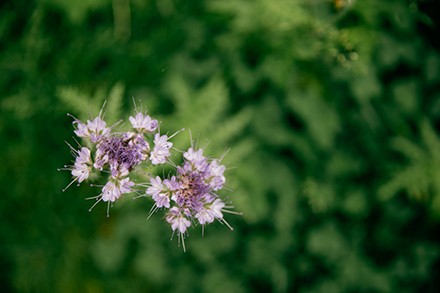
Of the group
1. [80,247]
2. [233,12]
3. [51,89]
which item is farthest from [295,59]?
[80,247]

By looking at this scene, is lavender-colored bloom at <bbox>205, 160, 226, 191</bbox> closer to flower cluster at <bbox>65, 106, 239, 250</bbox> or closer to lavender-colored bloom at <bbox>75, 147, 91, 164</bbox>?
flower cluster at <bbox>65, 106, 239, 250</bbox>

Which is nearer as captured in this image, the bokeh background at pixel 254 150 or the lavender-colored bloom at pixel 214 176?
the lavender-colored bloom at pixel 214 176

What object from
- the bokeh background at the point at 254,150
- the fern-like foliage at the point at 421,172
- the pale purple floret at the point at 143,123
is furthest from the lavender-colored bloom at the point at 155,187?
the fern-like foliage at the point at 421,172

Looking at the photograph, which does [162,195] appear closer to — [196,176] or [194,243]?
[196,176]

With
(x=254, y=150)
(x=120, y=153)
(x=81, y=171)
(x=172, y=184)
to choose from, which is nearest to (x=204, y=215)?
(x=172, y=184)

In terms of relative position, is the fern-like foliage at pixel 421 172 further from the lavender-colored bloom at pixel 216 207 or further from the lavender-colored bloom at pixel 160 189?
the lavender-colored bloom at pixel 160 189

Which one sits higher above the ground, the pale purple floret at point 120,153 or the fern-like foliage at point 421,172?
the fern-like foliage at point 421,172

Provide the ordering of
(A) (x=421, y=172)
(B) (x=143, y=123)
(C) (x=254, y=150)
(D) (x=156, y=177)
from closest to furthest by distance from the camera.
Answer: (D) (x=156, y=177)
(B) (x=143, y=123)
(A) (x=421, y=172)
(C) (x=254, y=150)

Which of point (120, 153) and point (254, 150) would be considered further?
point (254, 150)

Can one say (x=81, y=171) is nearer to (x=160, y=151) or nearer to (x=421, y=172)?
(x=160, y=151)
